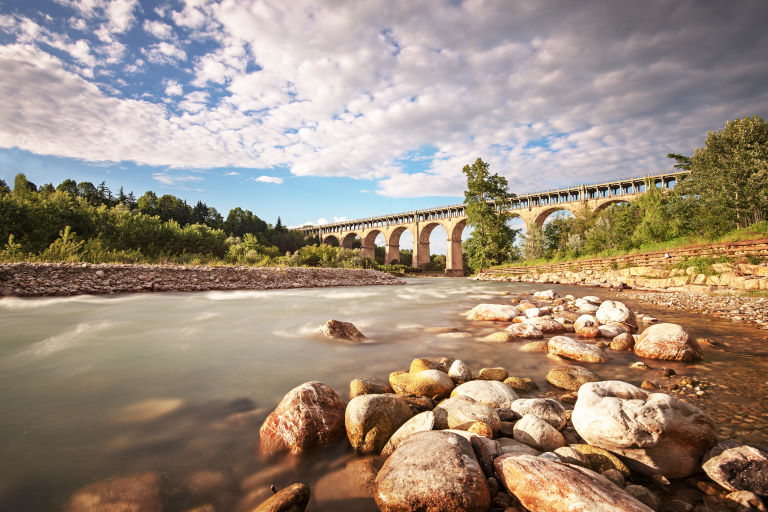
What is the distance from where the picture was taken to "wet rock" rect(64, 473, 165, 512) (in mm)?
1464

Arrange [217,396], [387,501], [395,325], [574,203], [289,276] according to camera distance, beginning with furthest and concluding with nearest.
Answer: [574,203], [289,276], [395,325], [217,396], [387,501]

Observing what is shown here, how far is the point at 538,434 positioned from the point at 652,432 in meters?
0.61

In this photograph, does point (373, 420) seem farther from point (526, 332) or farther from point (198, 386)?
point (526, 332)

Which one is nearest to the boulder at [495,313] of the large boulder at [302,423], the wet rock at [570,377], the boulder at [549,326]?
the boulder at [549,326]

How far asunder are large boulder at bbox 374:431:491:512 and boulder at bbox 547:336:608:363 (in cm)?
275

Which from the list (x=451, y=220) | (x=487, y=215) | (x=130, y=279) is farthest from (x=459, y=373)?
(x=451, y=220)

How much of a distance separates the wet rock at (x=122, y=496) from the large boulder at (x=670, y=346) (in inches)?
186

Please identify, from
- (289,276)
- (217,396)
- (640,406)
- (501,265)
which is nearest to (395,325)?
(217,396)

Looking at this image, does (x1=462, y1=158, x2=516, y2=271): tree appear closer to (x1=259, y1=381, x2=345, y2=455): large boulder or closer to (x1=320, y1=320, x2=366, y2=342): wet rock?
(x1=320, y1=320, x2=366, y2=342): wet rock

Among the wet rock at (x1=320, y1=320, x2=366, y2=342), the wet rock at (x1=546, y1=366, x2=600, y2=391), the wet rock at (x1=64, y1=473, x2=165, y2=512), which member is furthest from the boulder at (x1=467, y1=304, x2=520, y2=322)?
the wet rock at (x1=64, y1=473, x2=165, y2=512)

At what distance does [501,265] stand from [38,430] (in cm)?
2723

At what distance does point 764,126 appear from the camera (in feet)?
51.7

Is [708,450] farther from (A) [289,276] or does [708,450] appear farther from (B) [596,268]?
(B) [596,268]

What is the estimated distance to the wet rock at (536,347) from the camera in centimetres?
409
